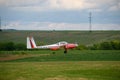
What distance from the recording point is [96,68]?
88.2 feet

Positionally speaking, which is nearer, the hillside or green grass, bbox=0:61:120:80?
green grass, bbox=0:61:120:80

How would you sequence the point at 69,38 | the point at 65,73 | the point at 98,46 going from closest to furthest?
the point at 65,73 < the point at 98,46 < the point at 69,38

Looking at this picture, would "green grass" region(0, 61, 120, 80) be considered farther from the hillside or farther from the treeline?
the hillside

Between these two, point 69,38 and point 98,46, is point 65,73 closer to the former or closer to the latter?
point 98,46

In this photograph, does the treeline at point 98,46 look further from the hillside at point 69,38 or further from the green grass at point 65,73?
the green grass at point 65,73

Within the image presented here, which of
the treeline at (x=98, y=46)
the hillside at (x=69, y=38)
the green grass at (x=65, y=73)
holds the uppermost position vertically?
the hillside at (x=69, y=38)

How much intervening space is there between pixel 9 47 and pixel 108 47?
1816 centimetres

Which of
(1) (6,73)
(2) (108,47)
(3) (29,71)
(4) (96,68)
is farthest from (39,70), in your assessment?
(2) (108,47)

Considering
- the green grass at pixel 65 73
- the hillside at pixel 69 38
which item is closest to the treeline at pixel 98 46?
the hillside at pixel 69 38

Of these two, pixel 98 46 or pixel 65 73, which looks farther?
pixel 98 46

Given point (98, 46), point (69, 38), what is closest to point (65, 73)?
point (98, 46)

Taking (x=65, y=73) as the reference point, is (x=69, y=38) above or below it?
above

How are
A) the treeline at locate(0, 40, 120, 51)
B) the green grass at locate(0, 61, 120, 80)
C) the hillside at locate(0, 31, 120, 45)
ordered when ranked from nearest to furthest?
1. the green grass at locate(0, 61, 120, 80)
2. the treeline at locate(0, 40, 120, 51)
3. the hillside at locate(0, 31, 120, 45)

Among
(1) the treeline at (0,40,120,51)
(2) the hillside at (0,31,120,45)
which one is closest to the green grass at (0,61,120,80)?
(1) the treeline at (0,40,120,51)
